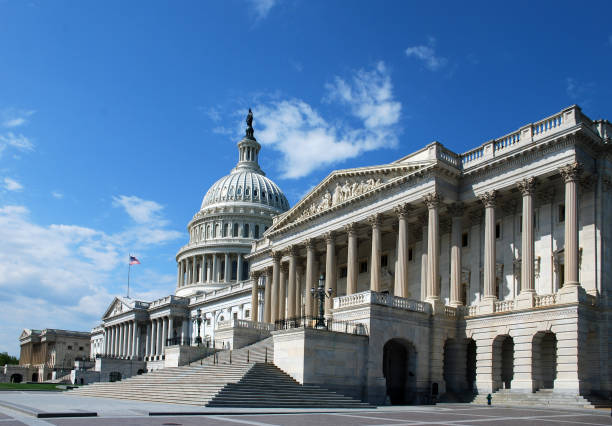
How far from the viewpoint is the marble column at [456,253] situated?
48438 millimetres

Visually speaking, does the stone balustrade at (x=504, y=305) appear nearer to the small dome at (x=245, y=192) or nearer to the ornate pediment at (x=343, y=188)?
the ornate pediment at (x=343, y=188)

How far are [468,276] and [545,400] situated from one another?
45.9 feet

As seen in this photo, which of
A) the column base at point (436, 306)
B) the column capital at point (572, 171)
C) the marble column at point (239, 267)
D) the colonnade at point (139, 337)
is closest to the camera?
the column capital at point (572, 171)

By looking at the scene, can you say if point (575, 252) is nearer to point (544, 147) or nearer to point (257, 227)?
point (544, 147)

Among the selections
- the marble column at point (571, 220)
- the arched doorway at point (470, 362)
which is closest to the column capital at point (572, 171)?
the marble column at point (571, 220)

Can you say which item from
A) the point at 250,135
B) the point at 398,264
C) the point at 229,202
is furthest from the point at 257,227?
the point at 398,264

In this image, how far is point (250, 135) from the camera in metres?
162

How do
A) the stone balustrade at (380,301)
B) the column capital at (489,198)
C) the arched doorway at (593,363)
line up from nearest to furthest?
the arched doorway at (593,363) → the stone balustrade at (380,301) → the column capital at (489,198)

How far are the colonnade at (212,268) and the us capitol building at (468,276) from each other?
7138 cm

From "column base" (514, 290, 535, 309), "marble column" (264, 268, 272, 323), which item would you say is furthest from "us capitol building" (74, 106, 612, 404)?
"marble column" (264, 268, 272, 323)

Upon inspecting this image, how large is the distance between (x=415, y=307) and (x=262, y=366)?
37.8ft

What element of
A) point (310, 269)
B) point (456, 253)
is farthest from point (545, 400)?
point (310, 269)

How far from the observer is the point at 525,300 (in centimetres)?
4262

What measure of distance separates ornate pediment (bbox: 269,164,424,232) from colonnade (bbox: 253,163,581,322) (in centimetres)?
241
